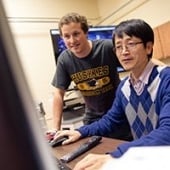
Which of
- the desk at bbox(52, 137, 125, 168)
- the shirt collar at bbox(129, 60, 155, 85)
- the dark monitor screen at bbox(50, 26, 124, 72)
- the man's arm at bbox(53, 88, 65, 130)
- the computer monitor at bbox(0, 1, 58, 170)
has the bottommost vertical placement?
the desk at bbox(52, 137, 125, 168)

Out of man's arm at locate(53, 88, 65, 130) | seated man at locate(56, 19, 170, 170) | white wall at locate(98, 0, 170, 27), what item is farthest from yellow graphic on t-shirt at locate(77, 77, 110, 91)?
white wall at locate(98, 0, 170, 27)

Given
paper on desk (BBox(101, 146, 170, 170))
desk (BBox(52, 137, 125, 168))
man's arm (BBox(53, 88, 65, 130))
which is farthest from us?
man's arm (BBox(53, 88, 65, 130))

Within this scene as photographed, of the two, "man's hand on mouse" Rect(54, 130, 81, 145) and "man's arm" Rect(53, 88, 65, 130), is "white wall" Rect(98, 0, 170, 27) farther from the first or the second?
"man's hand on mouse" Rect(54, 130, 81, 145)

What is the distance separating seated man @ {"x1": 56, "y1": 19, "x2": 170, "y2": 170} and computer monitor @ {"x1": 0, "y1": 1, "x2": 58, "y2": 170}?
0.93 meters

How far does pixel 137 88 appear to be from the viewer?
127cm

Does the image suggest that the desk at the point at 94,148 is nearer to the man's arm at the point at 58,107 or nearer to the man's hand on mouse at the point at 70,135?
the man's hand on mouse at the point at 70,135

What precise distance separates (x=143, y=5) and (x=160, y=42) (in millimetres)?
697

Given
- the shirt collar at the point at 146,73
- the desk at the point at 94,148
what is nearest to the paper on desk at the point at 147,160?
the desk at the point at 94,148

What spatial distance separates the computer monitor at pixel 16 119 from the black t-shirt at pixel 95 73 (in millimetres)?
1615

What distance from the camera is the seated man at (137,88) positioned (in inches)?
46.0

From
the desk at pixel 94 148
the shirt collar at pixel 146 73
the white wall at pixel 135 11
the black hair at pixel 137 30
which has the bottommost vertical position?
the desk at pixel 94 148

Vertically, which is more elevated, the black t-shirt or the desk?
the black t-shirt

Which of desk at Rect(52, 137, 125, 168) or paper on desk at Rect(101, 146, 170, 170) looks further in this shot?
desk at Rect(52, 137, 125, 168)

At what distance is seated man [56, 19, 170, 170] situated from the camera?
1.17 metres
